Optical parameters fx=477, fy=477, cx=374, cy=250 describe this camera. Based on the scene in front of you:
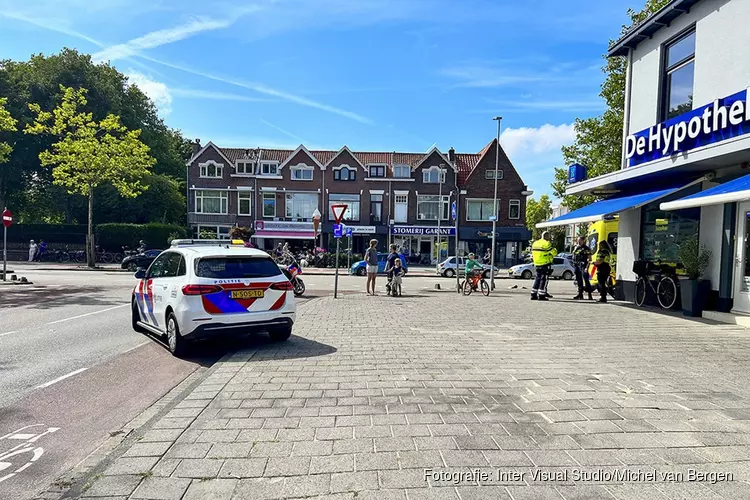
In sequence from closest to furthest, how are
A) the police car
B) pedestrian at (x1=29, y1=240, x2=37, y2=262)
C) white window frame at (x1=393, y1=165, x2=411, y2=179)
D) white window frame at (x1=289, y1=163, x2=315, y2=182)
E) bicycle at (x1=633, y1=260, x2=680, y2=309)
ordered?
the police car < bicycle at (x1=633, y1=260, x2=680, y2=309) < pedestrian at (x1=29, y1=240, x2=37, y2=262) < white window frame at (x1=289, y1=163, x2=315, y2=182) < white window frame at (x1=393, y1=165, x2=411, y2=179)

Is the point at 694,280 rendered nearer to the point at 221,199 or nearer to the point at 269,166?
the point at 269,166

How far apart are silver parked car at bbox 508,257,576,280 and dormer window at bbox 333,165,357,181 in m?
19.2

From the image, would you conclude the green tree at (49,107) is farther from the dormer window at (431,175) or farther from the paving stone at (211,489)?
the paving stone at (211,489)

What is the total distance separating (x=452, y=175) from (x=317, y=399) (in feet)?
130

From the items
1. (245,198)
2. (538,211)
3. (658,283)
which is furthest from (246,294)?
(538,211)

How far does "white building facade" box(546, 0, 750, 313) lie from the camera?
28.7 feet

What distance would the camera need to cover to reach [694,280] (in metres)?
9.48

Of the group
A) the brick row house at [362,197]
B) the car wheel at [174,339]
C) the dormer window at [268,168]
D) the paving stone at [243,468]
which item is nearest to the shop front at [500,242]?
the brick row house at [362,197]

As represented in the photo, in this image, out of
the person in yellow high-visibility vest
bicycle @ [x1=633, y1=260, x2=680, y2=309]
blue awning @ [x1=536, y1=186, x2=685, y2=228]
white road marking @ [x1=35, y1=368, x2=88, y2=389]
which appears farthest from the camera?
the person in yellow high-visibility vest

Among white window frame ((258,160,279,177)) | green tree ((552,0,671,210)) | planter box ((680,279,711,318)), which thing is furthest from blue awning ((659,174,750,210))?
white window frame ((258,160,279,177))

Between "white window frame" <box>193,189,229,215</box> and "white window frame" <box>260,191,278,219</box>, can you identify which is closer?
"white window frame" <box>260,191,278,219</box>

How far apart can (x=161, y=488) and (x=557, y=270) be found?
26689 millimetres

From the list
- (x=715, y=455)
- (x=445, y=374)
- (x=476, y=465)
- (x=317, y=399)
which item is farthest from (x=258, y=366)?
(x=715, y=455)

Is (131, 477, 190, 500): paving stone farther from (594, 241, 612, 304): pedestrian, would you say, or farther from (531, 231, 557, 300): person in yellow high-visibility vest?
(594, 241, 612, 304): pedestrian
